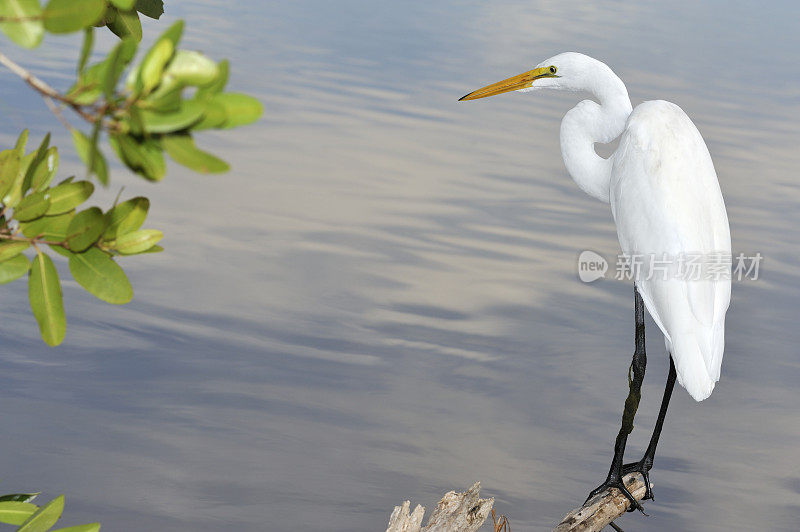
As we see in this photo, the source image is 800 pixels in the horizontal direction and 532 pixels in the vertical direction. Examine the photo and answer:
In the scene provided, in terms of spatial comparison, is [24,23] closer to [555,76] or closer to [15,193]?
[15,193]

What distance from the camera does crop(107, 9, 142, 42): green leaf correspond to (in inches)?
37.9

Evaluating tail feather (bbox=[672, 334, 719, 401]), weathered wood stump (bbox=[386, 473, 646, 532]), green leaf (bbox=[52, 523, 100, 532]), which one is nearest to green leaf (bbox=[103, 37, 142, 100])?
green leaf (bbox=[52, 523, 100, 532])

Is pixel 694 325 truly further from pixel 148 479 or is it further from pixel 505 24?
pixel 505 24

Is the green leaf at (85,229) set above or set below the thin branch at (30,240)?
above

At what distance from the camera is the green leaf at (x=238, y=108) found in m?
0.57

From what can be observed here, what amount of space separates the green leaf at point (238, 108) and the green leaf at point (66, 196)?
0.76 ft

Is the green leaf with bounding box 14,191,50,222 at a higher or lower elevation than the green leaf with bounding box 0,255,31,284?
higher

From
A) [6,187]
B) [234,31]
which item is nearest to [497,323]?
[6,187]

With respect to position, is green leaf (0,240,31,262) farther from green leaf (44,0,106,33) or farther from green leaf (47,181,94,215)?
green leaf (44,0,106,33)

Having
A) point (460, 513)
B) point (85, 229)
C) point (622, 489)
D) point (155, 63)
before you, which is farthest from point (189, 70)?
point (622, 489)

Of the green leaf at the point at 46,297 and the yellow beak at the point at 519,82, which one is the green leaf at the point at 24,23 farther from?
the yellow beak at the point at 519,82

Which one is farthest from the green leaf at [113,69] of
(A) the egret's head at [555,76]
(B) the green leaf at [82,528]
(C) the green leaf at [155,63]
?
(A) the egret's head at [555,76]

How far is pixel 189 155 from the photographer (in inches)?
21.8

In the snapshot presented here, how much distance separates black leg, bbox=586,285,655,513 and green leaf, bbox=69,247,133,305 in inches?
87.4
